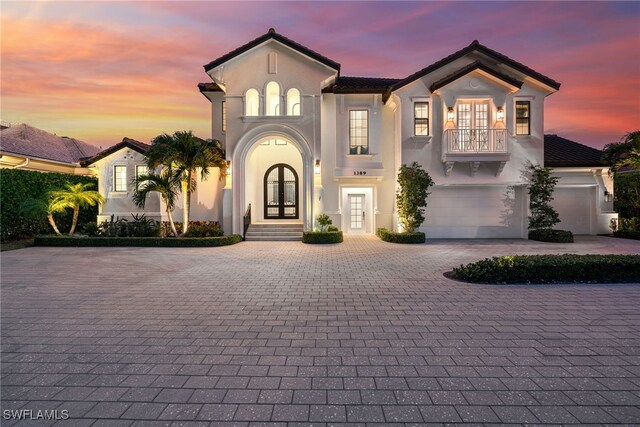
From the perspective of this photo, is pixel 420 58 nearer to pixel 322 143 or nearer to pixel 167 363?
pixel 322 143

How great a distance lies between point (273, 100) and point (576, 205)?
17455mm

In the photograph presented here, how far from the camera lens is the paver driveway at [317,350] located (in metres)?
3.30

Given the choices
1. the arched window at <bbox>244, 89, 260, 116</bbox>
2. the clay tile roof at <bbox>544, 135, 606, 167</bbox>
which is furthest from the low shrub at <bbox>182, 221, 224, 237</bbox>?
the clay tile roof at <bbox>544, 135, 606, 167</bbox>

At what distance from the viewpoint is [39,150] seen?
24297mm

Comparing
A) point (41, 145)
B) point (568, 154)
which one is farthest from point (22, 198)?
point (568, 154)

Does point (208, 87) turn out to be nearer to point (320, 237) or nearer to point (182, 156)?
point (182, 156)

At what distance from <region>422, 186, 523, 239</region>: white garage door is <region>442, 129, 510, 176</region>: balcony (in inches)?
70.1

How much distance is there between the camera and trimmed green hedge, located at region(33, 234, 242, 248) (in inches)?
568

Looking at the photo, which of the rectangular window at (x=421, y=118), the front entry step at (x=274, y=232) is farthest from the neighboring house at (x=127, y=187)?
the rectangular window at (x=421, y=118)

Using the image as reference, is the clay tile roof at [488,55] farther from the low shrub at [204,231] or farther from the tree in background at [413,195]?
the low shrub at [204,231]

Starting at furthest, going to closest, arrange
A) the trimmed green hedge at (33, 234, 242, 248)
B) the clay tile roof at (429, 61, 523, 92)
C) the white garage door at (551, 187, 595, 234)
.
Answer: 1. the white garage door at (551, 187, 595, 234)
2. the clay tile roof at (429, 61, 523, 92)
3. the trimmed green hedge at (33, 234, 242, 248)

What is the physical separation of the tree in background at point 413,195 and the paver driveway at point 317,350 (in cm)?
721

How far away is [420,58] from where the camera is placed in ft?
71.3

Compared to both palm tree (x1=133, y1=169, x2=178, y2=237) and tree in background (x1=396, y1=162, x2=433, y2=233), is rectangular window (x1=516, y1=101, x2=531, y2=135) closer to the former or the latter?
tree in background (x1=396, y1=162, x2=433, y2=233)
